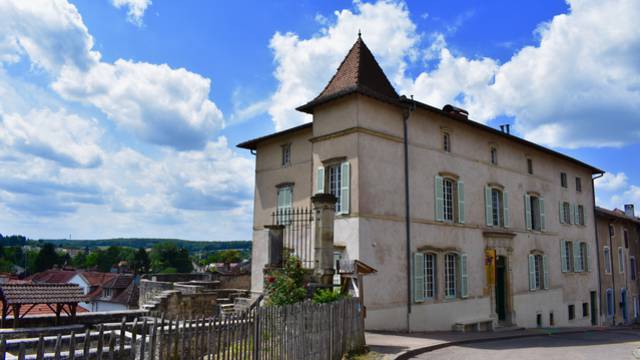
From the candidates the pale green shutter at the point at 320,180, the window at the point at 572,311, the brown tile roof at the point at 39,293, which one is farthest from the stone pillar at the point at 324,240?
the window at the point at 572,311

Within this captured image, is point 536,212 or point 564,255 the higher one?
point 536,212

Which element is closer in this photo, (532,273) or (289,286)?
(289,286)

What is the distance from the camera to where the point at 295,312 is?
26.4 ft

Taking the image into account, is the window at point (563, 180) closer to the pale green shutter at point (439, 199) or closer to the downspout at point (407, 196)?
the pale green shutter at point (439, 199)

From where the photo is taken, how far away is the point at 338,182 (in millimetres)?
16078

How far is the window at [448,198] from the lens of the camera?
18516 mm

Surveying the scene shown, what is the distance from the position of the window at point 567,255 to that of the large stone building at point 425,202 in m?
0.21

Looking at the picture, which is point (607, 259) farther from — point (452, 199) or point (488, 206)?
point (452, 199)

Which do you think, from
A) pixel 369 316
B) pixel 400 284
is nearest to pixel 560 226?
pixel 400 284

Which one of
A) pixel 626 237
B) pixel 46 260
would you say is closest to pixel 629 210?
pixel 626 237

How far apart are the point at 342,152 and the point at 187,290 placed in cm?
862

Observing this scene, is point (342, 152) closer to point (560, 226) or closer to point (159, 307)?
point (159, 307)

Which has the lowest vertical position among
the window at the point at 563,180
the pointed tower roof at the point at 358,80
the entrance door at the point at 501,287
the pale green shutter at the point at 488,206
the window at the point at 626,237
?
the entrance door at the point at 501,287

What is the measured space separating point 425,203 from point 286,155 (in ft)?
21.5
